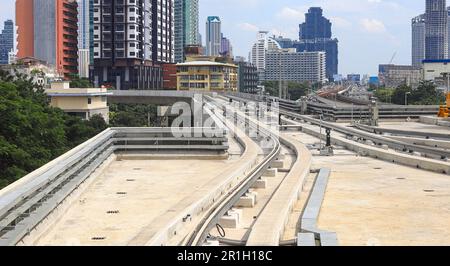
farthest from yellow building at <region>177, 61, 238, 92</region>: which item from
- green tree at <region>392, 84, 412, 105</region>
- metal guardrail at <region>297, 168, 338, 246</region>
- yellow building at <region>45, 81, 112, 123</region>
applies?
metal guardrail at <region>297, 168, 338, 246</region>

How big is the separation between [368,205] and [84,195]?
26.5ft

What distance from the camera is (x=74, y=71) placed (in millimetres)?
156875

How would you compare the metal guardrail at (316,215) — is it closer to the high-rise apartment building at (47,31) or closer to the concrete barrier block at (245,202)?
the concrete barrier block at (245,202)

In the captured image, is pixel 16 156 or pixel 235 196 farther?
pixel 16 156

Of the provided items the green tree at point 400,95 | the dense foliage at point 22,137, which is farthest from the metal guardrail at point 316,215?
the green tree at point 400,95

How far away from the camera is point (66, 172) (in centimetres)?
1894

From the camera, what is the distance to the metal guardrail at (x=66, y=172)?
13.1 m

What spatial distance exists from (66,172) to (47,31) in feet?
443

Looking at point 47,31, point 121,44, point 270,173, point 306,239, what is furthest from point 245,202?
point 47,31
